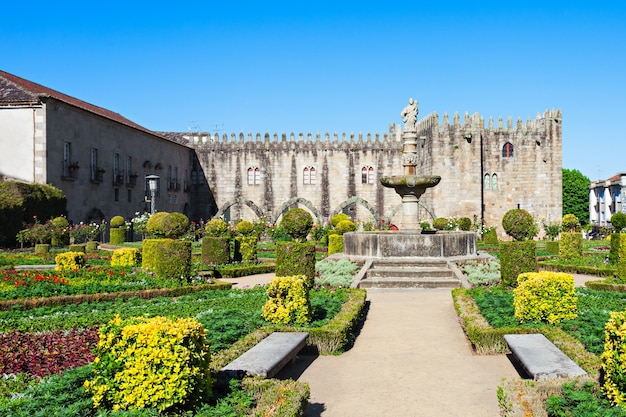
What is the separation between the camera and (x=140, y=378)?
4.45 m

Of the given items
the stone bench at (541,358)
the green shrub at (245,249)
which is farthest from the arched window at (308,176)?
the stone bench at (541,358)

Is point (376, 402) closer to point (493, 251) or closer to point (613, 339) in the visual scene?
point (613, 339)

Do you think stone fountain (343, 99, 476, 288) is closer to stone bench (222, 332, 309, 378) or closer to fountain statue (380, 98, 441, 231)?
fountain statue (380, 98, 441, 231)

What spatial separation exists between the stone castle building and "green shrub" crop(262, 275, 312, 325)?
19040 mm

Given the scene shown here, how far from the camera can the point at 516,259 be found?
42.0 ft

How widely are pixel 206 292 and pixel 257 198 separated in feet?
92.0

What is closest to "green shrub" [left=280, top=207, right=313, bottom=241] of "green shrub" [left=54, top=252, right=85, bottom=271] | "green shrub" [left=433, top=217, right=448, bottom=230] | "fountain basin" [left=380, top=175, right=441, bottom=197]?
"fountain basin" [left=380, top=175, right=441, bottom=197]

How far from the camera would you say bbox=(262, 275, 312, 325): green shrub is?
8.46 metres

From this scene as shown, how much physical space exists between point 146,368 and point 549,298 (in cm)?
567

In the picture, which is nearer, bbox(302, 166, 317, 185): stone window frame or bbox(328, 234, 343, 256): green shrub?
bbox(328, 234, 343, 256): green shrub

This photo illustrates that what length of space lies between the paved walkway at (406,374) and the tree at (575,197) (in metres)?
59.4

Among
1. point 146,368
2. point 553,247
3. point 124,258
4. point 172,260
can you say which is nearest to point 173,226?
point 172,260

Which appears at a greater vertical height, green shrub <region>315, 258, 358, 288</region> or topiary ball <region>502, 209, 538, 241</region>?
topiary ball <region>502, 209, 538, 241</region>

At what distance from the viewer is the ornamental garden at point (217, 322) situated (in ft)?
14.9
